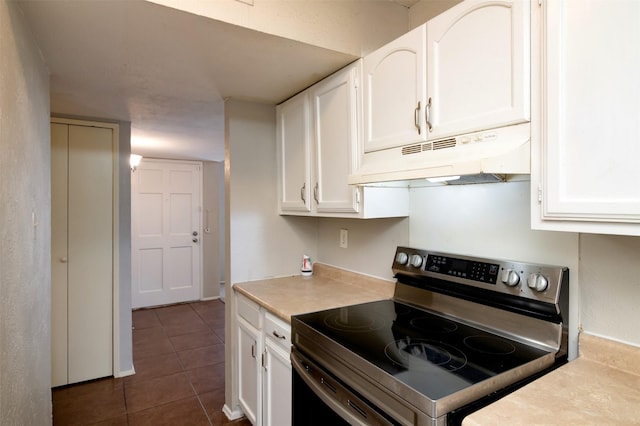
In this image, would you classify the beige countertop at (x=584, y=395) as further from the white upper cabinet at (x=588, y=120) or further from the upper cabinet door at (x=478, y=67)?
the upper cabinet door at (x=478, y=67)

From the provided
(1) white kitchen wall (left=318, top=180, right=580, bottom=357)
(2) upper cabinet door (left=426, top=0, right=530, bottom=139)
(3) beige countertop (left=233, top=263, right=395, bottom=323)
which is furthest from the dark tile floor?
(2) upper cabinet door (left=426, top=0, right=530, bottom=139)

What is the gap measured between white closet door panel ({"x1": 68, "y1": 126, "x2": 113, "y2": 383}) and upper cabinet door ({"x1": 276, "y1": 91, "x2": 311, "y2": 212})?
1.47m

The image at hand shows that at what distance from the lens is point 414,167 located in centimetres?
134

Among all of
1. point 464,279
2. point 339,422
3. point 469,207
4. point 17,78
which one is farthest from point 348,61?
point 339,422

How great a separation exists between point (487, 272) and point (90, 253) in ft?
9.16

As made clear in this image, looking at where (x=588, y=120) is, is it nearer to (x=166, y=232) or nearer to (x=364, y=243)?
(x=364, y=243)

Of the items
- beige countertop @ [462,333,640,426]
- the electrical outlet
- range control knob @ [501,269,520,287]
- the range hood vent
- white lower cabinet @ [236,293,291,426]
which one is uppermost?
the range hood vent

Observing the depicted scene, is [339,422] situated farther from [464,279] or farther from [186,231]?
[186,231]

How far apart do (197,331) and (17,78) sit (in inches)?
127

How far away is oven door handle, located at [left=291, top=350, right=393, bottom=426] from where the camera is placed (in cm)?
110

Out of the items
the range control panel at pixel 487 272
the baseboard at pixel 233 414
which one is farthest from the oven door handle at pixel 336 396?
the baseboard at pixel 233 414

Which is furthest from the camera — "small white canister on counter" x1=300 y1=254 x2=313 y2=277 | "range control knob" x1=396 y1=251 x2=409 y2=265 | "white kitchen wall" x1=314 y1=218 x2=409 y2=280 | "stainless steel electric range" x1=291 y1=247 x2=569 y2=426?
"small white canister on counter" x1=300 y1=254 x2=313 y2=277

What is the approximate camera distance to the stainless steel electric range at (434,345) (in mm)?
1008

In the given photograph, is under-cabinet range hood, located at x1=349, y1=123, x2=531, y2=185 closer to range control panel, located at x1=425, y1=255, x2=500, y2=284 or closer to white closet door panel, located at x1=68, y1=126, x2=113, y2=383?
range control panel, located at x1=425, y1=255, x2=500, y2=284
